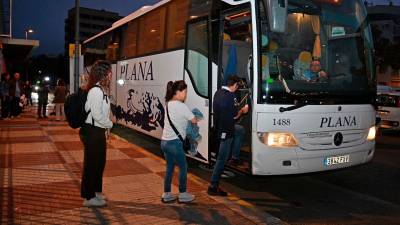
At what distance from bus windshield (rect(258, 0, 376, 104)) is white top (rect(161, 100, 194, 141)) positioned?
1128 mm

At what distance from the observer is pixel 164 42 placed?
10.3 m

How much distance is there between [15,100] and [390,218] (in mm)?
16459

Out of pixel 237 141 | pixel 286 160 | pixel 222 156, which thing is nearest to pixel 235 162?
pixel 237 141

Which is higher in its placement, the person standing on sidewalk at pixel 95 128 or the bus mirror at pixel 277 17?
the bus mirror at pixel 277 17

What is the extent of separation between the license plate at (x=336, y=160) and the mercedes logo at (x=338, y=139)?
22 centimetres

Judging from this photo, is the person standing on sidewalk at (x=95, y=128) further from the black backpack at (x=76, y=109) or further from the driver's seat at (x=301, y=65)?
the driver's seat at (x=301, y=65)

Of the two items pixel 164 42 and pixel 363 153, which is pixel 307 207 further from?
pixel 164 42

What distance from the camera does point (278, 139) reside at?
259 inches

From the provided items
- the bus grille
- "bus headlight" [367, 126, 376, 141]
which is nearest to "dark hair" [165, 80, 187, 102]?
the bus grille

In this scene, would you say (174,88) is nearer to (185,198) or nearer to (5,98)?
(185,198)

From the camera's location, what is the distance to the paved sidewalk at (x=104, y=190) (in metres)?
5.79

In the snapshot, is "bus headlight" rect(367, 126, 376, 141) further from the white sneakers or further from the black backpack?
the black backpack

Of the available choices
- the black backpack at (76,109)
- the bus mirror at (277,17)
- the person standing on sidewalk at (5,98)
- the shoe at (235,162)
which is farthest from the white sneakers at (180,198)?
the person standing on sidewalk at (5,98)

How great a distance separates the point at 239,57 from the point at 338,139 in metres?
2.47
